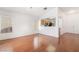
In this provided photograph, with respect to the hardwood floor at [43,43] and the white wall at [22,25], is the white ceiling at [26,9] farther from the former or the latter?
the hardwood floor at [43,43]

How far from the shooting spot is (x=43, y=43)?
2.04 metres

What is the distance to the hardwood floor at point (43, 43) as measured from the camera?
1.79 meters

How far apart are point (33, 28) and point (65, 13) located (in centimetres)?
100

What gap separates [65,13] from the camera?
185cm

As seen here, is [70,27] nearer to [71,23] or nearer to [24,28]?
[71,23]

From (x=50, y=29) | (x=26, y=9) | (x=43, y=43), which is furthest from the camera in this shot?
(x=50, y=29)

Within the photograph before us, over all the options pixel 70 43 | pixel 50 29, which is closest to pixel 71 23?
pixel 70 43

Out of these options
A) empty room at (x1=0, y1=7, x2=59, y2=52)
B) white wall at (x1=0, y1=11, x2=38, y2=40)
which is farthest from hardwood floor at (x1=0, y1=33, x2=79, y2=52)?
white wall at (x1=0, y1=11, x2=38, y2=40)

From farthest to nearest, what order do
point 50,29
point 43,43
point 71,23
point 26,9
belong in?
point 50,29 → point 43,43 → point 71,23 → point 26,9

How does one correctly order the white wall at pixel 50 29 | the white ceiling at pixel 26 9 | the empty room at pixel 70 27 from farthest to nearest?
the white wall at pixel 50 29 < the empty room at pixel 70 27 < the white ceiling at pixel 26 9

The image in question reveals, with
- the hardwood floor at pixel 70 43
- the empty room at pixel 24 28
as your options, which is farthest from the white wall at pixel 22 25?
the hardwood floor at pixel 70 43

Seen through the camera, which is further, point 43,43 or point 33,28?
point 43,43
